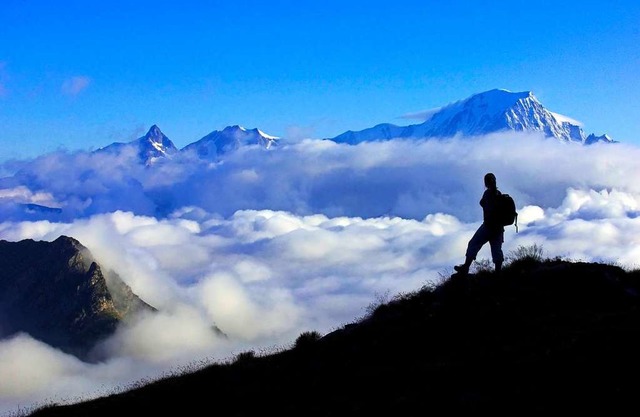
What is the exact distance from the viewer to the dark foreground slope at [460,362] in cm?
1185

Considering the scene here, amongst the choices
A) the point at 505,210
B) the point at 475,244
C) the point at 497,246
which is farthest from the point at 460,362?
the point at 505,210

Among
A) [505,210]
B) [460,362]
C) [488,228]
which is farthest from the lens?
[488,228]

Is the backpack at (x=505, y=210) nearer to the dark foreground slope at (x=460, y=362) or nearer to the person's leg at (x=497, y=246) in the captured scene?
the person's leg at (x=497, y=246)

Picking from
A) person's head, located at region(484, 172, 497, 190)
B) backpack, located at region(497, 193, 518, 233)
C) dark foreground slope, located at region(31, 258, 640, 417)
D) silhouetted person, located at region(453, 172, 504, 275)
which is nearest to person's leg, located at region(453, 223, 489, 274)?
silhouetted person, located at region(453, 172, 504, 275)

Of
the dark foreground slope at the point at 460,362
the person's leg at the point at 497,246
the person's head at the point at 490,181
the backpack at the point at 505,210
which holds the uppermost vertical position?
the person's head at the point at 490,181

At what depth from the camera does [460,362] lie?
14547 millimetres

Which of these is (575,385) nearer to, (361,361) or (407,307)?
(361,361)

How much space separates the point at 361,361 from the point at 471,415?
6.34 m

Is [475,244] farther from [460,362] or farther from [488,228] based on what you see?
[460,362]

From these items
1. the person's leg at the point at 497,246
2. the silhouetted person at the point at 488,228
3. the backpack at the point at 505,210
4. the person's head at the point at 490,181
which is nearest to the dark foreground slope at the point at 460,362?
the person's leg at the point at 497,246

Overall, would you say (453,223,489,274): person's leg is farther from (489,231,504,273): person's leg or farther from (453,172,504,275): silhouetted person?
(489,231,504,273): person's leg

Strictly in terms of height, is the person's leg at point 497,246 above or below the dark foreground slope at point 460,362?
above

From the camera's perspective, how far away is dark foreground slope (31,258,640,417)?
11.9 m

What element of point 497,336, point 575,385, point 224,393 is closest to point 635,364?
point 575,385
